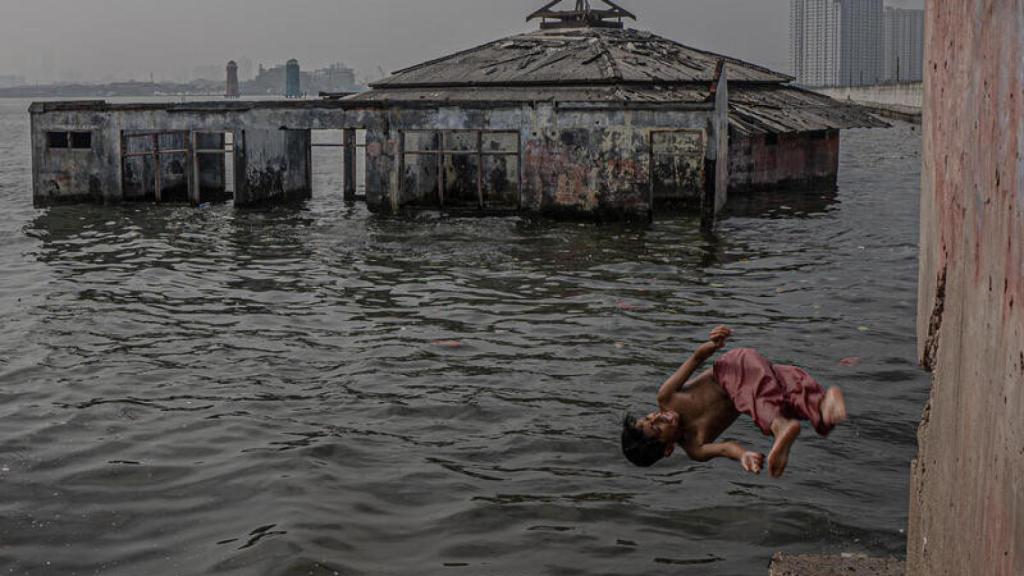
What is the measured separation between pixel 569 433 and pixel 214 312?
680 centimetres

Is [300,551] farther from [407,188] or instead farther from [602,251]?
[407,188]

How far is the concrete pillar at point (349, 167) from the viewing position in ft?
95.5

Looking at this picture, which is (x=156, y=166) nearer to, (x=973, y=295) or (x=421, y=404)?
(x=421, y=404)

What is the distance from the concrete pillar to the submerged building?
0.27ft

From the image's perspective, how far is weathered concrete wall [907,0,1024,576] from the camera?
10.9ft

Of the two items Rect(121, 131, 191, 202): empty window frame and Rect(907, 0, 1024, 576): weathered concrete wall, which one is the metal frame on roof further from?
Rect(907, 0, 1024, 576): weathered concrete wall

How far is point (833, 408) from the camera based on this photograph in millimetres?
5148

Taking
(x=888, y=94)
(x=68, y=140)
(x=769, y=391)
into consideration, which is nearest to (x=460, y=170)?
(x=68, y=140)

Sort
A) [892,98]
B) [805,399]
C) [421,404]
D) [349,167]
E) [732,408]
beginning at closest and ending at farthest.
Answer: [805,399] < [732,408] < [421,404] < [349,167] < [892,98]

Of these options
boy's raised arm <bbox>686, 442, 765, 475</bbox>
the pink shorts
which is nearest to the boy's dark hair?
boy's raised arm <bbox>686, 442, 765, 475</bbox>

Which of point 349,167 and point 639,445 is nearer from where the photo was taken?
point 639,445

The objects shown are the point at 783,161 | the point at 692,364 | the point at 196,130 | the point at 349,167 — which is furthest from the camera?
the point at 783,161

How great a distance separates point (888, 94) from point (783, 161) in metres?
71.3

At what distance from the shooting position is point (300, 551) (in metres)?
6.88
